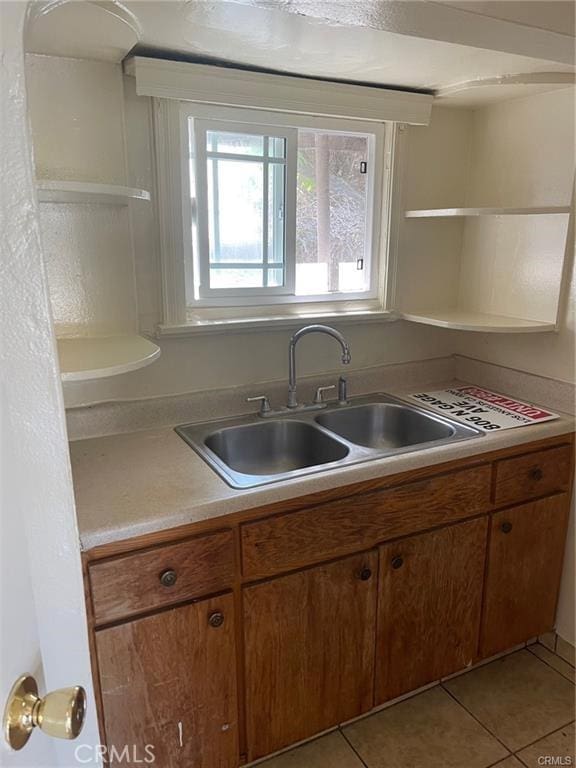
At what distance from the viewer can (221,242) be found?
1812mm

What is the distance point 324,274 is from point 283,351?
346 millimetres

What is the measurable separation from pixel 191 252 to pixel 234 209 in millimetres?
212

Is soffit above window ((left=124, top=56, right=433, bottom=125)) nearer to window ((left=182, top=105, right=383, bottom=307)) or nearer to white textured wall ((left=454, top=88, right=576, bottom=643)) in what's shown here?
window ((left=182, top=105, right=383, bottom=307))

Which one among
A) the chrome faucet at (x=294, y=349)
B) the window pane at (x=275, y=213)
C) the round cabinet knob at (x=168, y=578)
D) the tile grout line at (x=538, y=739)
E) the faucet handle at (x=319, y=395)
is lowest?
the tile grout line at (x=538, y=739)

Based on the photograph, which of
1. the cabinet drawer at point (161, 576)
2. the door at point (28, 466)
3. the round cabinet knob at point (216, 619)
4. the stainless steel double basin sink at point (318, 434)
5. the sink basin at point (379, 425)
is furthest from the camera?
the sink basin at point (379, 425)

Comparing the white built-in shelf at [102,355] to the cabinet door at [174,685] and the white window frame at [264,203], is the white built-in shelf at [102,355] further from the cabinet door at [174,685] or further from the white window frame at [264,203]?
the cabinet door at [174,685]

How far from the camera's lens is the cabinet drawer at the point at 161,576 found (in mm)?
1187

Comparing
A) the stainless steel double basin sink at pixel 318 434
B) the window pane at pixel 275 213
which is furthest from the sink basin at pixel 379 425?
the window pane at pixel 275 213

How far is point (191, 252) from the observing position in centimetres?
175

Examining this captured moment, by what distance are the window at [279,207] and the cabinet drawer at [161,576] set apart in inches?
33.5

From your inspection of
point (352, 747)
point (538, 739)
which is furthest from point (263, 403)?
point (538, 739)

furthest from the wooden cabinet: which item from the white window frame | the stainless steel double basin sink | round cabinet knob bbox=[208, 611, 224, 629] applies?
the white window frame

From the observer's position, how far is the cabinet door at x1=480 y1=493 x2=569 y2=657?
1.76 meters

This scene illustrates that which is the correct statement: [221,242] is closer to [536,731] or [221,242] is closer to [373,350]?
[373,350]
